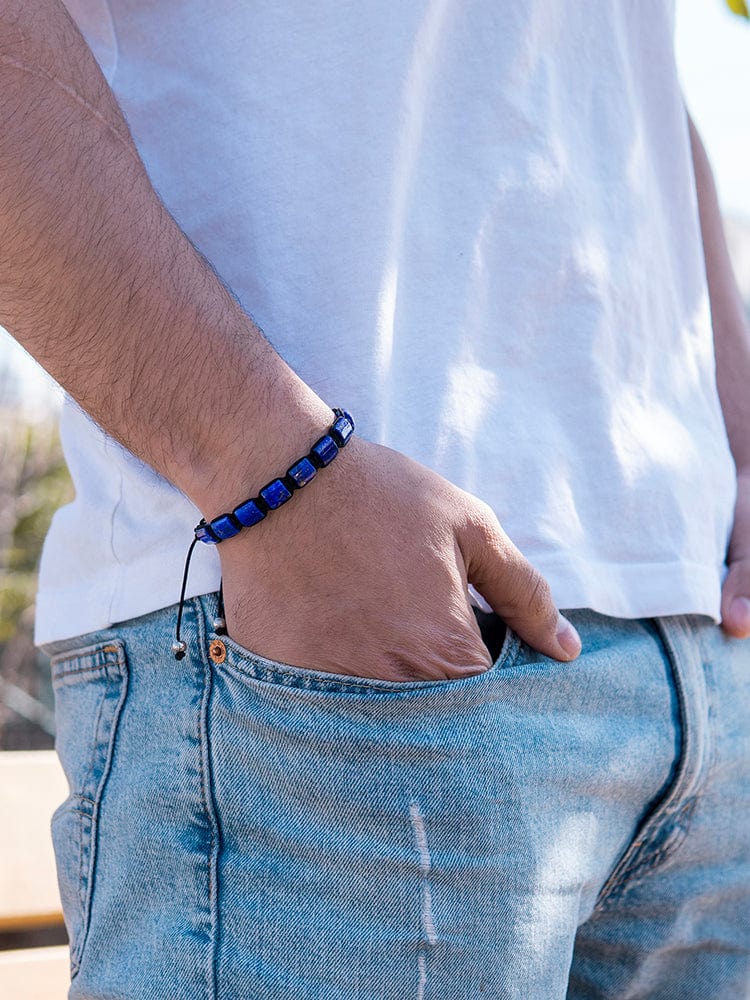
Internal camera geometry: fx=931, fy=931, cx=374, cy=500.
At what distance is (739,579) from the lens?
1291 millimetres

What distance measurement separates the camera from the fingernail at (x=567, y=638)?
100cm

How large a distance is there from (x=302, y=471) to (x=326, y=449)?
0.03 meters

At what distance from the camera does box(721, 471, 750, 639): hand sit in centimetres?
126

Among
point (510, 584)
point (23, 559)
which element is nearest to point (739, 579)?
point (510, 584)

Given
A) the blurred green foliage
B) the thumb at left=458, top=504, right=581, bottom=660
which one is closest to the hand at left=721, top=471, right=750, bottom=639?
the thumb at left=458, top=504, right=581, bottom=660

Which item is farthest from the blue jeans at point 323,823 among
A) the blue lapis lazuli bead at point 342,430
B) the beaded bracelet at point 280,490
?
the blue lapis lazuli bead at point 342,430

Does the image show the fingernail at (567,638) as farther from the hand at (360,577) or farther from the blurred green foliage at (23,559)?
the blurred green foliage at (23,559)

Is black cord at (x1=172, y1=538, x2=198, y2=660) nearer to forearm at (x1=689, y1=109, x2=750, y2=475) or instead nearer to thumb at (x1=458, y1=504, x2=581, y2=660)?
thumb at (x1=458, y1=504, x2=581, y2=660)

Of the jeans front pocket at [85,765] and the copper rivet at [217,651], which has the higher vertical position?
the copper rivet at [217,651]

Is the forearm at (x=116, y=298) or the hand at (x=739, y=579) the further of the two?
the hand at (x=739, y=579)

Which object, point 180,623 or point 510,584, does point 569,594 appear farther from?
point 180,623

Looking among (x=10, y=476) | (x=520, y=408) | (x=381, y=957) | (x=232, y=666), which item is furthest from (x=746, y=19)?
(x=10, y=476)

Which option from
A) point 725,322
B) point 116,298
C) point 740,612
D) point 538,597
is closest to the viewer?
point 116,298

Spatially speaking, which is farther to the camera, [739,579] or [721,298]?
[721,298]
